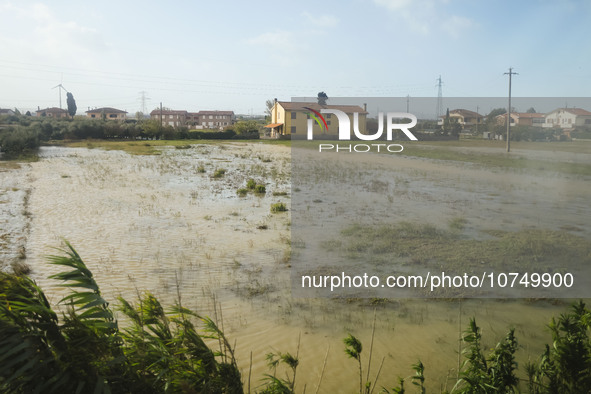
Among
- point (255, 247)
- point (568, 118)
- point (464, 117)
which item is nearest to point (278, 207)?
point (255, 247)

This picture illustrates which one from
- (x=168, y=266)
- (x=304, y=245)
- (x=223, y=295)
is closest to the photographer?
(x=223, y=295)

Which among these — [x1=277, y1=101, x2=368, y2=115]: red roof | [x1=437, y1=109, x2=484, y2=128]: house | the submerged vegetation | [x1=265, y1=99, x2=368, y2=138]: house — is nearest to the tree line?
[x1=265, y1=99, x2=368, y2=138]: house

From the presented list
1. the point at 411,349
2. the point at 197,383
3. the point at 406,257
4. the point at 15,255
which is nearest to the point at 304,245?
the point at 406,257

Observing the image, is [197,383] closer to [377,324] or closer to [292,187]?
[377,324]

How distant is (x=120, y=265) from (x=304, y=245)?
4259 millimetres

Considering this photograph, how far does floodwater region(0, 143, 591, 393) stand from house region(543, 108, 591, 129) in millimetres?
26735

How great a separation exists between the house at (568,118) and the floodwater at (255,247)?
87.7 ft

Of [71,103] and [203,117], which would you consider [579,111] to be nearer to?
[203,117]

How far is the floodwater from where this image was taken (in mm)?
6727

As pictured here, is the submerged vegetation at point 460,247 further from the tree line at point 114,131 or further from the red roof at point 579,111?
the tree line at point 114,131

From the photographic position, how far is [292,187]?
21.2 m

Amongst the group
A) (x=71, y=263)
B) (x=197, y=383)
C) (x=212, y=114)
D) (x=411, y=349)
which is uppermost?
(x=212, y=114)

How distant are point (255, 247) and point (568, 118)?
A: 49.2 metres

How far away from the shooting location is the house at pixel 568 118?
45.8 metres
